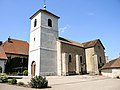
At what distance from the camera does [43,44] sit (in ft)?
99.0

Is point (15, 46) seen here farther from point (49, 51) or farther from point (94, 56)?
point (94, 56)

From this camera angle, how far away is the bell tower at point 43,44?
29166 millimetres

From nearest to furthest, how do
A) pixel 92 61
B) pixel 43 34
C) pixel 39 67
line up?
pixel 39 67
pixel 43 34
pixel 92 61

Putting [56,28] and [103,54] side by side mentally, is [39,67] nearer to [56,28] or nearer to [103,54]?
[56,28]

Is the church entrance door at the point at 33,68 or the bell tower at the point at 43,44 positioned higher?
the bell tower at the point at 43,44

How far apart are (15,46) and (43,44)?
1556 cm

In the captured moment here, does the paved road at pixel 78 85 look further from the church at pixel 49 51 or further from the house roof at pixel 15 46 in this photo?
the house roof at pixel 15 46

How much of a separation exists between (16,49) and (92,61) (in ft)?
74.2

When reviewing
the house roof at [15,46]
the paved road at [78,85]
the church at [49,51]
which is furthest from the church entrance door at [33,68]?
the paved road at [78,85]

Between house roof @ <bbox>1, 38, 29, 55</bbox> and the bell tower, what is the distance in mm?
9949

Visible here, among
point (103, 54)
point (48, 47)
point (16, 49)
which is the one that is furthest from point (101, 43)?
point (16, 49)

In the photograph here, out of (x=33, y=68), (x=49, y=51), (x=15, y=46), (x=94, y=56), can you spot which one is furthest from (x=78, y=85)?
(x=15, y=46)

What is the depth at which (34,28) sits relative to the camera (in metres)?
33.0

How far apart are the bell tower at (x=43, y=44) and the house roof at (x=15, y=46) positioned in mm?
9949
